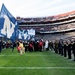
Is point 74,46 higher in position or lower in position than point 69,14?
lower

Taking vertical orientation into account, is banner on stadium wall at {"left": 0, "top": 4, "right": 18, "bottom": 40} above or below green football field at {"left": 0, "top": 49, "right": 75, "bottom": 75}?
above

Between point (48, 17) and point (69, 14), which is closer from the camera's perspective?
point (69, 14)

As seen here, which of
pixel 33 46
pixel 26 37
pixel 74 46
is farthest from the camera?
pixel 26 37

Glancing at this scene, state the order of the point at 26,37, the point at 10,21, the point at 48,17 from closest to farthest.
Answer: the point at 10,21 → the point at 26,37 → the point at 48,17

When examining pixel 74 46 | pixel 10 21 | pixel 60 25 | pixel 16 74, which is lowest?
pixel 16 74

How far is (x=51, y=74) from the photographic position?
47.0 feet

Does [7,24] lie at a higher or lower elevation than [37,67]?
higher

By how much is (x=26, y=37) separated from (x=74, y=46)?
40608 millimetres

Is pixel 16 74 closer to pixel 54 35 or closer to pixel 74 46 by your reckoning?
pixel 74 46

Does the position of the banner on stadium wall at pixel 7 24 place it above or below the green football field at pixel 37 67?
above

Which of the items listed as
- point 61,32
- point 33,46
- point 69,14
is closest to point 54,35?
point 61,32

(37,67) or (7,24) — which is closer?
(37,67)

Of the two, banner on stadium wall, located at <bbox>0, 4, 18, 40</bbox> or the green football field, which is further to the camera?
banner on stadium wall, located at <bbox>0, 4, 18, 40</bbox>

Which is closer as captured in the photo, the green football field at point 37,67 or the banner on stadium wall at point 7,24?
the green football field at point 37,67
